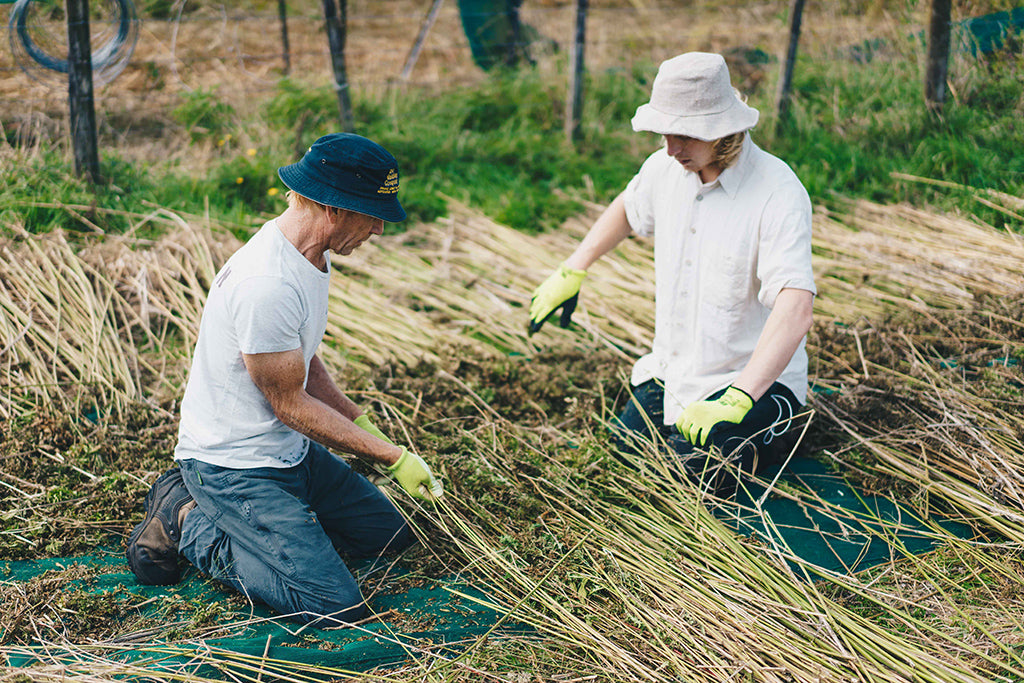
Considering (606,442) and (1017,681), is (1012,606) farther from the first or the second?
(606,442)

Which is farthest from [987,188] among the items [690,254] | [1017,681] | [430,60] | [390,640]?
[430,60]

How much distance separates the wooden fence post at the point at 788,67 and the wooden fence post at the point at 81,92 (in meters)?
4.48

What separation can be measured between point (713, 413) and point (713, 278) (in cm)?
54

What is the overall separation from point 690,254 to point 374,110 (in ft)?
13.7

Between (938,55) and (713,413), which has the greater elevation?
(938,55)

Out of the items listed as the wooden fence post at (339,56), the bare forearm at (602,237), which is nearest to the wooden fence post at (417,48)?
the wooden fence post at (339,56)

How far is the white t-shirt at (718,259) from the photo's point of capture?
112 inches

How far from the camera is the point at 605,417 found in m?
3.43

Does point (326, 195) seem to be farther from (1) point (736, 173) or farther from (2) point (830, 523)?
(2) point (830, 523)

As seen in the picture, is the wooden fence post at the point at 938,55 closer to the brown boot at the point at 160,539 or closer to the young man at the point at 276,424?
the young man at the point at 276,424

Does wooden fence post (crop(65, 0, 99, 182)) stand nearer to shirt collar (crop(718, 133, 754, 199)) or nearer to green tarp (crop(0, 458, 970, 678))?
green tarp (crop(0, 458, 970, 678))

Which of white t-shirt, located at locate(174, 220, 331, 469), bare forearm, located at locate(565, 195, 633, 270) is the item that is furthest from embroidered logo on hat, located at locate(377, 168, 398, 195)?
bare forearm, located at locate(565, 195, 633, 270)

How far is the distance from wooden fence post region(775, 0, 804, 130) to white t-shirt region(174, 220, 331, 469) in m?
4.71

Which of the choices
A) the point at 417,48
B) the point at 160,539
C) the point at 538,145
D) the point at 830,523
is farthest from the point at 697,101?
the point at 417,48
